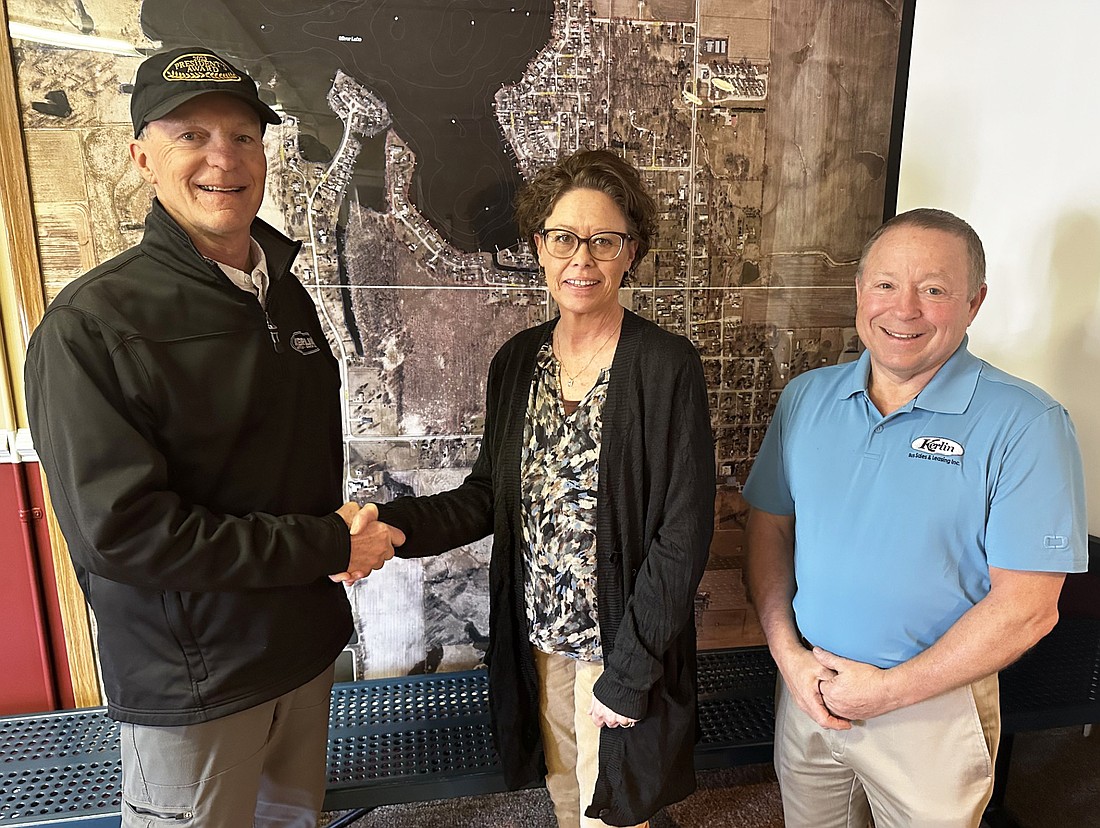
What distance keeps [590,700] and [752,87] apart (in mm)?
1811

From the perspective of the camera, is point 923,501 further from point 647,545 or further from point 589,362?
point 589,362

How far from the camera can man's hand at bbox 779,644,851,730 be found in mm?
1524

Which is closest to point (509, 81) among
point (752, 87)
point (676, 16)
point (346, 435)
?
point (676, 16)

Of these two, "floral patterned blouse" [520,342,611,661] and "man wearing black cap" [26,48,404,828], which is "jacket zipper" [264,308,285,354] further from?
"floral patterned blouse" [520,342,611,661]

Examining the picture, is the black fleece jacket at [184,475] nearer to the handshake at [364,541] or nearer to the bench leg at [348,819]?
the handshake at [364,541]

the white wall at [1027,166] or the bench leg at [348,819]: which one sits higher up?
the white wall at [1027,166]

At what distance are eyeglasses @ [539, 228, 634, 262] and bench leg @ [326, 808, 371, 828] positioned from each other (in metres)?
1.78

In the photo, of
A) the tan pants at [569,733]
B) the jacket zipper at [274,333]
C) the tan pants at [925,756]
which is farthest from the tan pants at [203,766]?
the tan pants at [925,756]

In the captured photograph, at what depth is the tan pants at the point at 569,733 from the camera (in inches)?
63.4

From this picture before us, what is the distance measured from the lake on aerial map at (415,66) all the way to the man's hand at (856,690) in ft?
4.77

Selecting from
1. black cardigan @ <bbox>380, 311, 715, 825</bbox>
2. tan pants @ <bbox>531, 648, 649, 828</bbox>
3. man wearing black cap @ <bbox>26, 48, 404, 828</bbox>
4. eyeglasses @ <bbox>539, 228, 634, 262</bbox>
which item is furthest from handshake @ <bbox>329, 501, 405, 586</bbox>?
eyeglasses @ <bbox>539, 228, 634, 262</bbox>

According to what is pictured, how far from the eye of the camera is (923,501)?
1.39 meters

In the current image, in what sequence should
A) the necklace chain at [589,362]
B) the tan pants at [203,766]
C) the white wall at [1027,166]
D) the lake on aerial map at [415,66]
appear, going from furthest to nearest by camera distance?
the lake on aerial map at [415,66] < the white wall at [1027,166] < the necklace chain at [589,362] < the tan pants at [203,766]

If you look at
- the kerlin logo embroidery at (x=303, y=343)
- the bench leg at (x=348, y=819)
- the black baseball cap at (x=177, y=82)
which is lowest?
the bench leg at (x=348, y=819)
